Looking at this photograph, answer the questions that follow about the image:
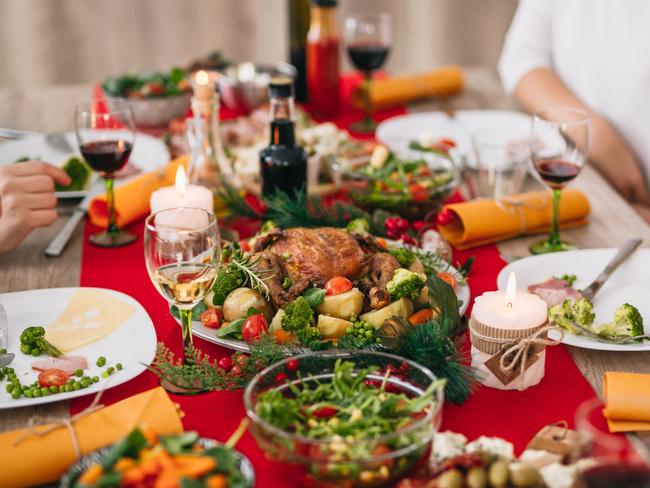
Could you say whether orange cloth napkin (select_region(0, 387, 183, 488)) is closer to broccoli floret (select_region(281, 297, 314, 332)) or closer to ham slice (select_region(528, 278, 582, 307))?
broccoli floret (select_region(281, 297, 314, 332))

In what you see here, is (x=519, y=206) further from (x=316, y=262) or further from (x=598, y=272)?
(x=316, y=262)

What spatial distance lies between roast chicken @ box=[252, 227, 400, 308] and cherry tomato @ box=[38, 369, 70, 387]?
13.6 inches

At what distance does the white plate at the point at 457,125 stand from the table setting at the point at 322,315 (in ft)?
0.26

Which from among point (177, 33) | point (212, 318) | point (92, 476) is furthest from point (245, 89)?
point (177, 33)

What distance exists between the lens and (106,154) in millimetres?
1758

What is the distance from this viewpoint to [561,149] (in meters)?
1.69

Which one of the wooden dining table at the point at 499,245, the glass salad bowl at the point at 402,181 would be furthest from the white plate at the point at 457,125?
the glass salad bowl at the point at 402,181

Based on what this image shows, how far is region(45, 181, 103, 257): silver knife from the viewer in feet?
5.73

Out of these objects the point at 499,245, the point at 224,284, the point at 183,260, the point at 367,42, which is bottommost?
the point at 499,245

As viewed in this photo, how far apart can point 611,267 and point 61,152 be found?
1.49 meters

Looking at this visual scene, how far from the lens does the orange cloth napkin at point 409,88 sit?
8.88ft

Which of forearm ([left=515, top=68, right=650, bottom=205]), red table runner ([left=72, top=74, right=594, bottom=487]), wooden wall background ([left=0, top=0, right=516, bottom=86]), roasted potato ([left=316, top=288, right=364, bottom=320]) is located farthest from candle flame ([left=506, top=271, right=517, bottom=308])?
wooden wall background ([left=0, top=0, right=516, bottom=86])

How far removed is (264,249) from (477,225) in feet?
1.72

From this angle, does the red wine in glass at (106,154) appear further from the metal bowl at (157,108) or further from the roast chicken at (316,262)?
the metal bowl at (157,108)
